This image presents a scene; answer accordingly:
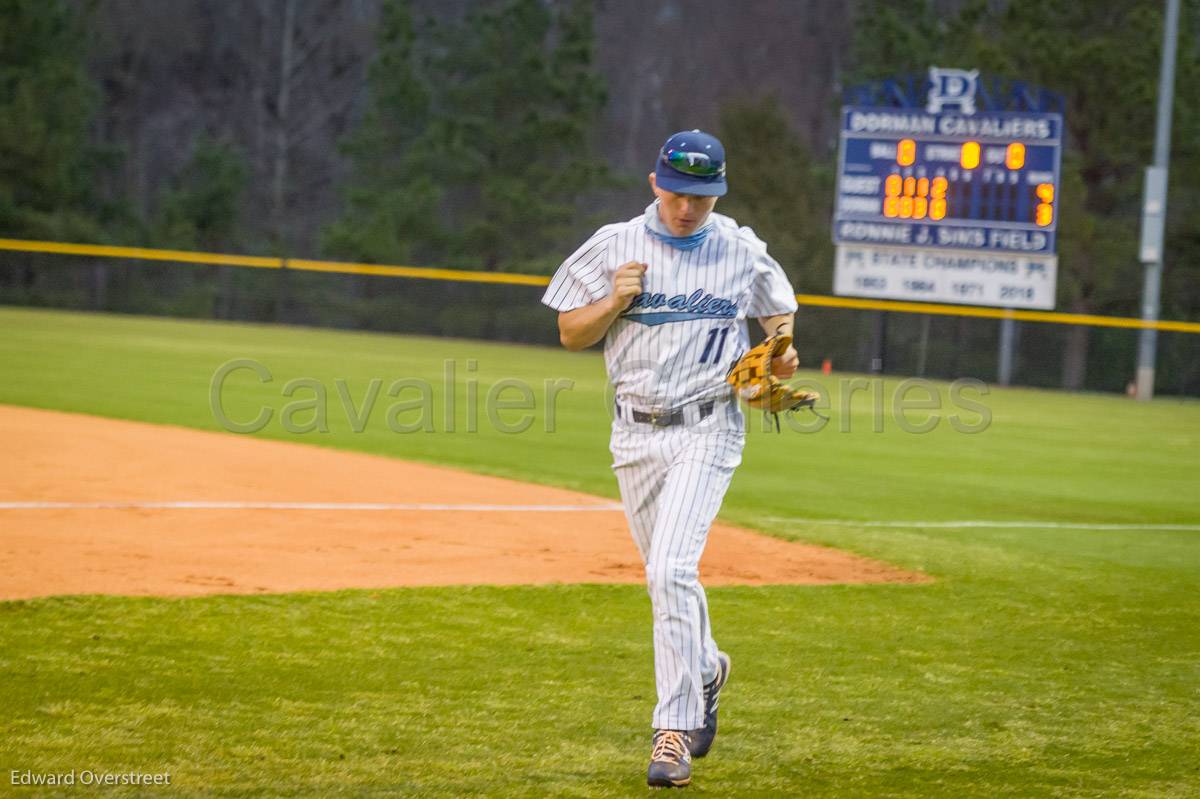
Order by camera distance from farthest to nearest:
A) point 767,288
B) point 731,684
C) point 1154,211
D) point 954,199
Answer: point 1154,211
point 954,199
point 731,684
point 767,288

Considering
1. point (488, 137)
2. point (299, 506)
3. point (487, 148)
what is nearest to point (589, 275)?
point (299, 506)

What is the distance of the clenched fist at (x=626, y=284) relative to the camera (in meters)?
4.17

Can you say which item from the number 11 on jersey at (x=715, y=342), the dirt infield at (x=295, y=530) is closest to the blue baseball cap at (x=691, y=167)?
the number 11 on jersey at (x=715, y=342)

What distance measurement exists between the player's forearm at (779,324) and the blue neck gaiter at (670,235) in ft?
0.98

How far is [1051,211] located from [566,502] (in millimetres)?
14112

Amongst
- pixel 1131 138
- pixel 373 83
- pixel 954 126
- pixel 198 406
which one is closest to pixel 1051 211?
pixel 954 126

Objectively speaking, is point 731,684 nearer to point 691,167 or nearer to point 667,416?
point 667,416

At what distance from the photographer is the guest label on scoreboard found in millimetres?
22188

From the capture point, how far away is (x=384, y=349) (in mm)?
25656

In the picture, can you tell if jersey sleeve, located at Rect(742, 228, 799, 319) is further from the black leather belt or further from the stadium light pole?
the stadium light pole

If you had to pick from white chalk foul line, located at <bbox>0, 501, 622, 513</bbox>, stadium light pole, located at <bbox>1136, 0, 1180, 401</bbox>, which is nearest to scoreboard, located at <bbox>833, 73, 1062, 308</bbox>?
stadium light pole, located at <bbox>1136, 0, 1180, 401</bbox>

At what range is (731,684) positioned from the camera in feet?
17.1

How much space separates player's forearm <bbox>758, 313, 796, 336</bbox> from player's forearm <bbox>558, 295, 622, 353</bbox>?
18.2 inches

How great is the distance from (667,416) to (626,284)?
40 cm
